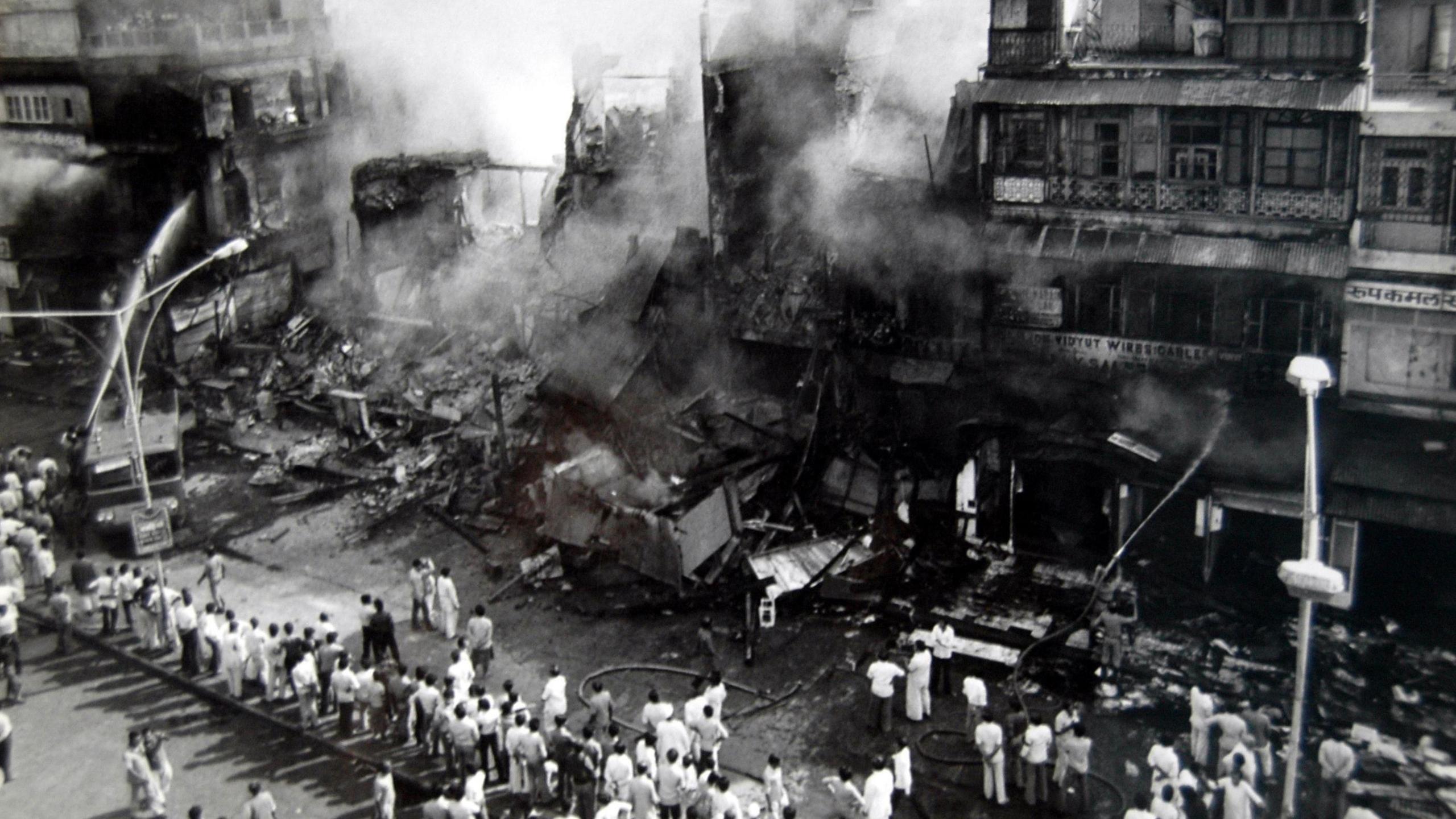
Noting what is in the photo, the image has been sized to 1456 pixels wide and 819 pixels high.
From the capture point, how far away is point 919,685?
20516mm

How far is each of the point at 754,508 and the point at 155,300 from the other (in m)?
21.4

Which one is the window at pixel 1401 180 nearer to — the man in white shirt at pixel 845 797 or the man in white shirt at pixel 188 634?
the man in white shirt at pixel 845 797

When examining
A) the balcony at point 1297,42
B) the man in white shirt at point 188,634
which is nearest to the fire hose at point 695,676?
the man in white shirt at point 188,634

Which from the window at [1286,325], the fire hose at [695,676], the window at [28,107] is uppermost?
the window at [28,107]

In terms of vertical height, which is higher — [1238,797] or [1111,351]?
[1111,351]

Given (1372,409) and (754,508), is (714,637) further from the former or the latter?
(1372,409)

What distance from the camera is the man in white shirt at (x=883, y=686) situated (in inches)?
791

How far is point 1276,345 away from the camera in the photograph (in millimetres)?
24656

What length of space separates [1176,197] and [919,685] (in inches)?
415

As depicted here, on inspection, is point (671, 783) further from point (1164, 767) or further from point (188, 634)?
point (188, 634)

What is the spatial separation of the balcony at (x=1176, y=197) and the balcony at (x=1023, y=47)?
217 cm

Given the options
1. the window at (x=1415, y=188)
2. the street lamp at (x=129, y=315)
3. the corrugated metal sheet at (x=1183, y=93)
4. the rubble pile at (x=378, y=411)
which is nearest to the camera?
the window at (x=1415, y=188)

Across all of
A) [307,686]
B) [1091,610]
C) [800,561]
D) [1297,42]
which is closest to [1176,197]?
[1297,42]

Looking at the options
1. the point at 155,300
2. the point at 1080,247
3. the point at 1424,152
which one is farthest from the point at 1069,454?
the point at 155,300
